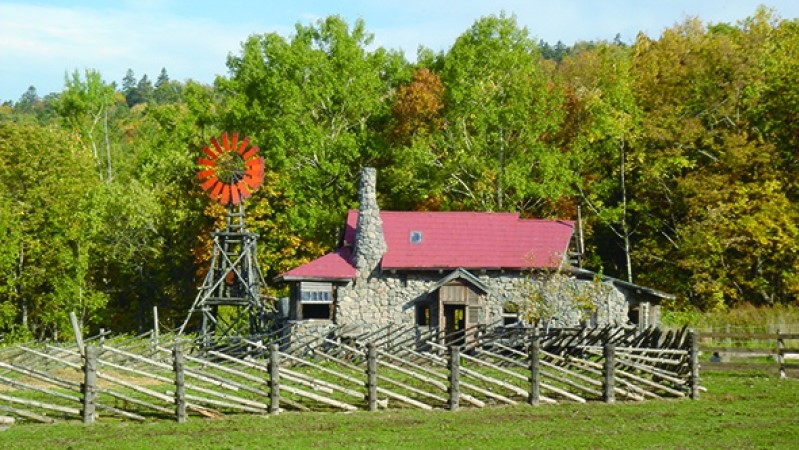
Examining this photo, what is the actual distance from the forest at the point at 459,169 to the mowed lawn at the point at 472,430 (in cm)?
2759

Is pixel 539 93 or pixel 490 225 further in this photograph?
pixel 539 93

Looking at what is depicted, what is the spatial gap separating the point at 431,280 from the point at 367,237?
2.84m

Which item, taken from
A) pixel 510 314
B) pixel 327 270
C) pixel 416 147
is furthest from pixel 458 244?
pixel 416 147

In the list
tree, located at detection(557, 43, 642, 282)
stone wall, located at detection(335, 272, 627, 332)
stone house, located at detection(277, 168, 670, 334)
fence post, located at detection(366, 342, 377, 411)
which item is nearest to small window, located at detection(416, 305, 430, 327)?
stone house, located at detection(277, 168, 670, 334)

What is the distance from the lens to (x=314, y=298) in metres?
42.8

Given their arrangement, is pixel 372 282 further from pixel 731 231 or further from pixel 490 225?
pixel 731 231

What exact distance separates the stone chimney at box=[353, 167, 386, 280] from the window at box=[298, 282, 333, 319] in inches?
52.3

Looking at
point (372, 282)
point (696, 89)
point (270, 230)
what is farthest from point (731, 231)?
point (270, 230)

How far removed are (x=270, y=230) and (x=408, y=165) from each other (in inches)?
305

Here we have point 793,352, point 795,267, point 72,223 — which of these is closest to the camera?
point 793,352

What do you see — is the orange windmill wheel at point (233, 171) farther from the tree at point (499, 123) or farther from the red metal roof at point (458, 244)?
the tree at point (499, 123)

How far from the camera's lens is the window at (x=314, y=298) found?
42.7 meters

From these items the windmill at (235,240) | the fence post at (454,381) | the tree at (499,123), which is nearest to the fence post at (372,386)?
the fence post at (454,381)

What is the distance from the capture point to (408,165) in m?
54.7
